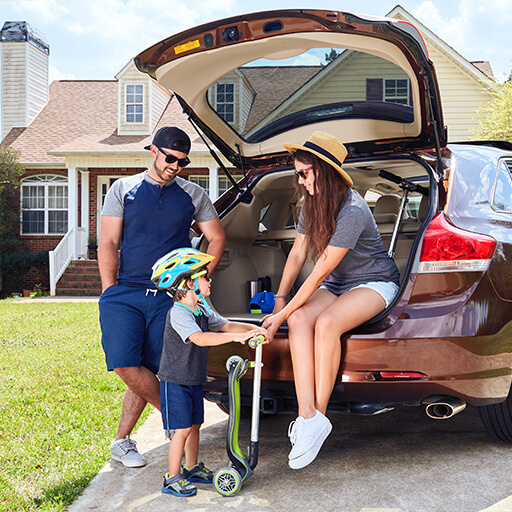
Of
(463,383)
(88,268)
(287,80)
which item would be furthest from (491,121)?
(463,383)

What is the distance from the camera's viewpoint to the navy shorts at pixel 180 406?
3.10 m

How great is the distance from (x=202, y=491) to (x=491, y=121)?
1470 centimetres

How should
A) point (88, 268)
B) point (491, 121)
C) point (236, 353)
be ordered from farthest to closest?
point (88, 268), point (491, 121), point (236, 353)

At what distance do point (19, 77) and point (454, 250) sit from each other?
67.8ft

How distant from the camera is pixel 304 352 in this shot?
10.3 ft

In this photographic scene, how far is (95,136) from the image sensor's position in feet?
62.0

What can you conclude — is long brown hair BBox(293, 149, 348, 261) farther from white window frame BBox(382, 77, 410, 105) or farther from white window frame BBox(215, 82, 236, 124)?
white window frame BBox(215, 82, 236, 124)

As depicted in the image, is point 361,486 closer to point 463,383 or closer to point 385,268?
point 463,383

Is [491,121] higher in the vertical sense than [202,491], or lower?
higher

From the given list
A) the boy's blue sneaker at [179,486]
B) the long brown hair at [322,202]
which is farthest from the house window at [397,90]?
the boy's blue sneaker at [179,486]

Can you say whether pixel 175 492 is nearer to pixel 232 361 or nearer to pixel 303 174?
pixel 232 361

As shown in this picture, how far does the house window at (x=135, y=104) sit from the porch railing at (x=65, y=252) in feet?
12.1

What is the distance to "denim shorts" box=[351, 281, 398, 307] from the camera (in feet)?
10.8

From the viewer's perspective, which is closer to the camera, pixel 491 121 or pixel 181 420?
pixel 181 420
